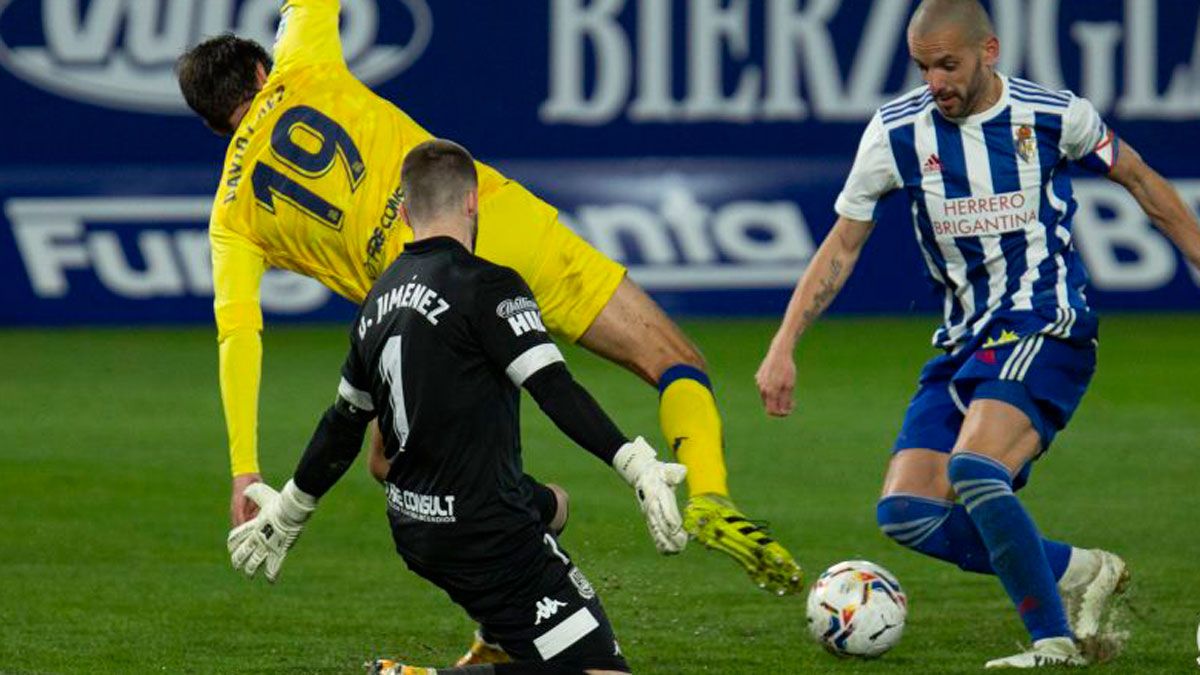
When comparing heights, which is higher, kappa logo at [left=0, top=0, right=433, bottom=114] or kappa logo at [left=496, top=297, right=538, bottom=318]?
kappa logo at [left=496, top=297, right=538, bottom=318]

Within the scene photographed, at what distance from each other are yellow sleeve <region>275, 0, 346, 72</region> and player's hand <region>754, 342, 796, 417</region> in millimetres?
1774

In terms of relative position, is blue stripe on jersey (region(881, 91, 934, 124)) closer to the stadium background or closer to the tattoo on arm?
the tattoo on arm

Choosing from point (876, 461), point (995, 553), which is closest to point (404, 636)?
point (995, 553)

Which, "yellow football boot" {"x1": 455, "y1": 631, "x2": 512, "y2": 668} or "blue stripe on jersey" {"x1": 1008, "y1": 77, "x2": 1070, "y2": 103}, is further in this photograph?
"blue stripe on jersey" {"x1": 1008, "y1": 77, "x2": 1070, "y2": 103}

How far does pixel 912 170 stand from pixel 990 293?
0.43m

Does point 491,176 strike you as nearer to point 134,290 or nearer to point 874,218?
point 874,218

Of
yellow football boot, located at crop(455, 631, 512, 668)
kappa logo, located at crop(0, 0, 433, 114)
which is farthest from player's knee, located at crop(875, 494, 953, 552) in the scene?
kappa logo, located at crop(0, 0, 433, 114)

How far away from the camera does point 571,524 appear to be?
9.35 m

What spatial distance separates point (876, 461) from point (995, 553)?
458 cm

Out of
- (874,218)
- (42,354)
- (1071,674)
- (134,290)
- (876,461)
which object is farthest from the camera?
(134,290)

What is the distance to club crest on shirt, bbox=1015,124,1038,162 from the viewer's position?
22.1ft

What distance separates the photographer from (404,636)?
7.30m

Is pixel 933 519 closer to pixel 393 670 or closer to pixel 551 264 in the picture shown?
pixel 551 264

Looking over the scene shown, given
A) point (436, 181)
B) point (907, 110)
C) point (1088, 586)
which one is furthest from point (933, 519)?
point (436, 181)
